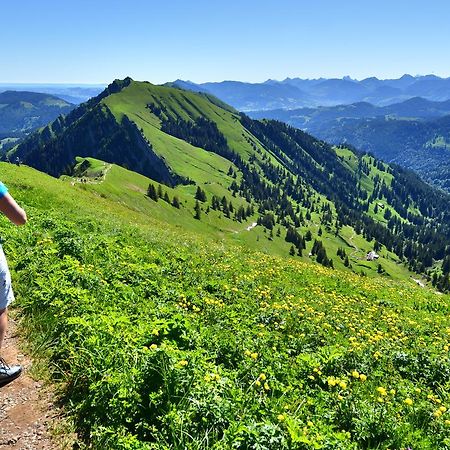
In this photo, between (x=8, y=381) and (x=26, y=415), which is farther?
(x=8, y=381)

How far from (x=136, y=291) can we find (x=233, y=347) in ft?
16.0

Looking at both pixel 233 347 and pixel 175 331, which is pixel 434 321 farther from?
pixel 175 331

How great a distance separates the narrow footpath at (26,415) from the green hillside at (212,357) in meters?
0.37

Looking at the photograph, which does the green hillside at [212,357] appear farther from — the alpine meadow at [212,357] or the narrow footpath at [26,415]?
the narrow footpath at [26,415]

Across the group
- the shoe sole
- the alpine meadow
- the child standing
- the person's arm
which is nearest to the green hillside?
the alpine meadow

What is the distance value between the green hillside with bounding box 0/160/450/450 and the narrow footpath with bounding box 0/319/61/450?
0.37m

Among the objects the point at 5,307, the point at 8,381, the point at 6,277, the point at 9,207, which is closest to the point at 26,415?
the point at 8,381

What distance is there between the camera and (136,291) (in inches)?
503

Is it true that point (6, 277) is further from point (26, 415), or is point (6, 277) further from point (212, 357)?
point (212, 357)

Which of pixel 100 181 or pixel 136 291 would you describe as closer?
pixel 136 291

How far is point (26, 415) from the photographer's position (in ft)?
23.7

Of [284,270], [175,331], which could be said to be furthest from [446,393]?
[284,270]

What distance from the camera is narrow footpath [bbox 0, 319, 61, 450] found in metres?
6.55

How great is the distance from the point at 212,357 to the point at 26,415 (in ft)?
11.6
